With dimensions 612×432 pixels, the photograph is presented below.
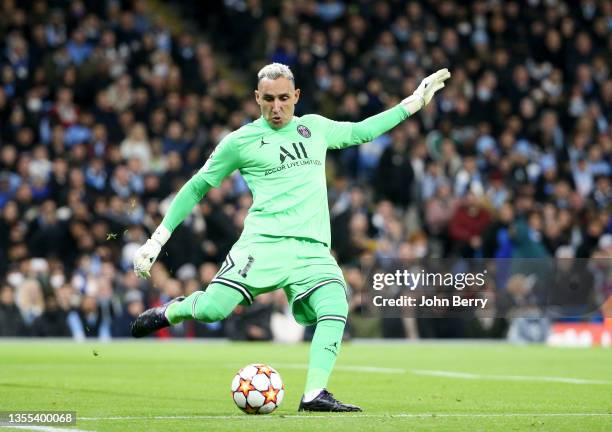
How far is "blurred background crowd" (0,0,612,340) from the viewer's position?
72.6 ft

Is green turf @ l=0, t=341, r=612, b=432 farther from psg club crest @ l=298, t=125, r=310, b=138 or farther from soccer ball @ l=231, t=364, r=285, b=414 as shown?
psg club crest @ l=298, t=125, r=310, b=138

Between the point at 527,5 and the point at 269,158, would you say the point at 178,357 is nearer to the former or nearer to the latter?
the point at 269,158

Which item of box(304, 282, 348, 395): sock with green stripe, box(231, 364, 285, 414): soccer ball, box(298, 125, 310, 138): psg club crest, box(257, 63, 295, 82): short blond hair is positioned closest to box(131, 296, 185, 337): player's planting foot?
box(231, 364, 285, 414): soccer ball

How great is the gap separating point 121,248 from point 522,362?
838cm

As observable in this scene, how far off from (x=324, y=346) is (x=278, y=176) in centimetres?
124

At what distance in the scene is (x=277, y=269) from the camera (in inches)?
363

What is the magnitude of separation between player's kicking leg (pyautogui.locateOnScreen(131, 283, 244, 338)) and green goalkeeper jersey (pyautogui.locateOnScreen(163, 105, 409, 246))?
0.50 metres

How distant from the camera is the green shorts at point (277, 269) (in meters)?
9.20

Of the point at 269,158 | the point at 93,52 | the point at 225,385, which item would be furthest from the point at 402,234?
the point at 269,158

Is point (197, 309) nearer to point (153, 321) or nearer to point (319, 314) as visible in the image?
point (153, 321)

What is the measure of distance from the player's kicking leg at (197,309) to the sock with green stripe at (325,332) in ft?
1.83

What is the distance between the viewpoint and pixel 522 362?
1655 cm

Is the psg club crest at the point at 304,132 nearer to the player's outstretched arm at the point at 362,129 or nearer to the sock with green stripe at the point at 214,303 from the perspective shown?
the player's outstretched arm at the point at 362,129

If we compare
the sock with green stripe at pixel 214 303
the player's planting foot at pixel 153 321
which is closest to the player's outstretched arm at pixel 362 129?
the sock with green stripe at pixel 214 303
